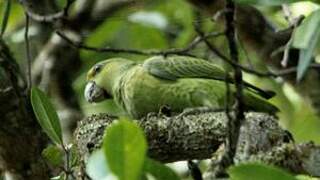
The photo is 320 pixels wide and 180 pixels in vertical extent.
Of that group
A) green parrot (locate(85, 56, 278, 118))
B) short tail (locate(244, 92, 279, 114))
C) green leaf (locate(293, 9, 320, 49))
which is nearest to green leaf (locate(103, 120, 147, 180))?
green leaf (locate(293, 9, 320, 49))

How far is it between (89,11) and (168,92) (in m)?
1.25

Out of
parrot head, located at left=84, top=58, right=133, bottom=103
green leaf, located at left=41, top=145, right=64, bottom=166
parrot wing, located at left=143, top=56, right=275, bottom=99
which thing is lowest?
parrot head, located at left=84, top=58, right=133, bottom=103

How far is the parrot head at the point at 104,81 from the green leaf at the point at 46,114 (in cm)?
104

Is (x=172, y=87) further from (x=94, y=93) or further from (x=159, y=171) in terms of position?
(x=159, y=171)

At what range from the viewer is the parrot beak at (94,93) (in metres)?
3.03

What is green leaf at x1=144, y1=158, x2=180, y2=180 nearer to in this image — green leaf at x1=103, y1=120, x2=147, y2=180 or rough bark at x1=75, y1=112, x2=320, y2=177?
green leaf at x1=103, y1=120, x2=147, y2=180

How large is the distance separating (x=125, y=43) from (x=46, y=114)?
6.75 feet

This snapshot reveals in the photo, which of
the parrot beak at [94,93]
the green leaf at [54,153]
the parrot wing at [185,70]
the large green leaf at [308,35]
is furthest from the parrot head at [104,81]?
the large green leaf at [308,35]

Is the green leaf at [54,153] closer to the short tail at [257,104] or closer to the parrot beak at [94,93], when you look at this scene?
the short tail at [257,104]

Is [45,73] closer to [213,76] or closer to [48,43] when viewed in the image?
[48,43]

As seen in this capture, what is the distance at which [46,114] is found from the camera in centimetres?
197

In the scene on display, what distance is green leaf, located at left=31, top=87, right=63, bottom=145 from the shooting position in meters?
1.96

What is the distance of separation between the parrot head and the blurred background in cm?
47

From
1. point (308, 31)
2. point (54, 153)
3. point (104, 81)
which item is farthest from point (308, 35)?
point (104, 81)
